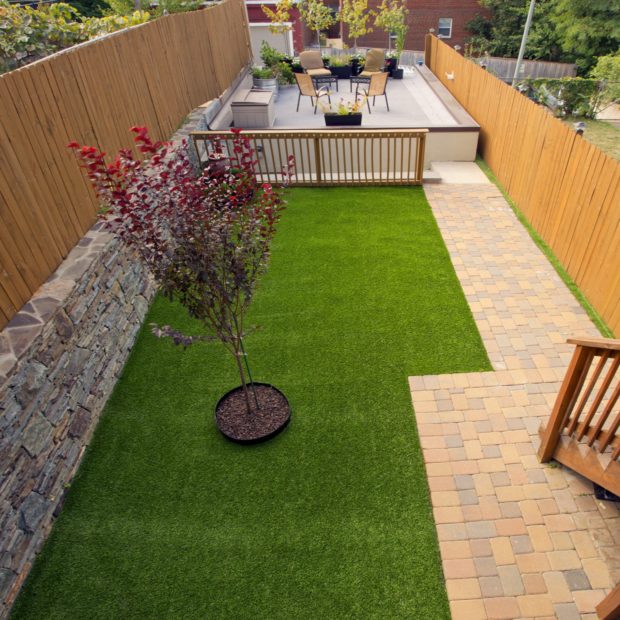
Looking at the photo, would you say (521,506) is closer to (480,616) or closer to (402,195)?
(480,616)

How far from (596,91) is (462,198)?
15868 mm

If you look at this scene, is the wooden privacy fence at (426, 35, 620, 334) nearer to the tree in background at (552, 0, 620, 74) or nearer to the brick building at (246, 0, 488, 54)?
the tree in background at (552, 0, 620, 74)

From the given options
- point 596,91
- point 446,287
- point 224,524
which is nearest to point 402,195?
point 446,287

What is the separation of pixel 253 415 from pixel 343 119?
745 centimetres

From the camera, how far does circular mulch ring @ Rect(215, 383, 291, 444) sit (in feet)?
13.4

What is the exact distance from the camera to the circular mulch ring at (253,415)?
13.4ft

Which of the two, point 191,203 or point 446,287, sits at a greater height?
point 191,203

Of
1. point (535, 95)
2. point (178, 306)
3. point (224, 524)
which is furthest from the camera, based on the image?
point (535, 95)

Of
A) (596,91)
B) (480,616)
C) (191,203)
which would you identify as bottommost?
(596,91)

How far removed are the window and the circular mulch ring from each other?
114 feet

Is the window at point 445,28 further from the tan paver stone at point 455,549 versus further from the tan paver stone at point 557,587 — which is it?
the tan paver stone at point 557,587

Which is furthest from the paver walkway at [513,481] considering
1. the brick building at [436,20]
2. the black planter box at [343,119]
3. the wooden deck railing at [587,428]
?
the brick building at [436,20]

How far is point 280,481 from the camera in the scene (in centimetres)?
375

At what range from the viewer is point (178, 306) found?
574cm
